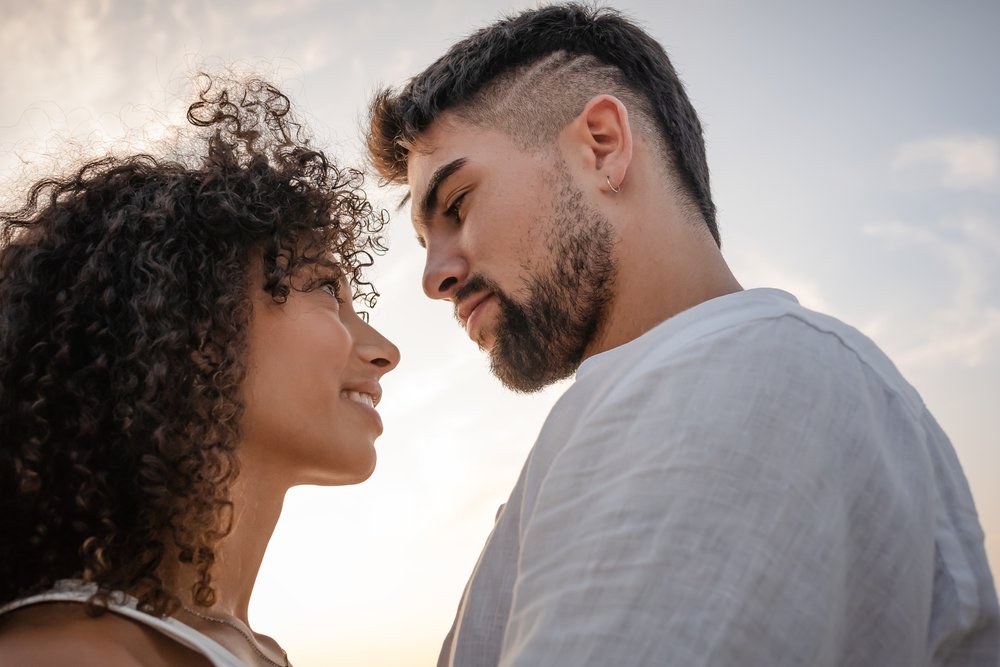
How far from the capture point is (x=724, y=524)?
3.63 feet

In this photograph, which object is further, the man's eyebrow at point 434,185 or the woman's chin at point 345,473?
the man's eyebrow at point 434,185

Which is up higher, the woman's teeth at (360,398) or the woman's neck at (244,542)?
the woman's teeth at (360,398)

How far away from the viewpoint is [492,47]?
3242mm

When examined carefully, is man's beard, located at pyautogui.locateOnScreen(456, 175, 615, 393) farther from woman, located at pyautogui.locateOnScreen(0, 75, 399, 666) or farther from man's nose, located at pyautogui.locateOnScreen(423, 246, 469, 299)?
woman, located at pyautogui.locateOnScreen(0, 75, 399, 666)

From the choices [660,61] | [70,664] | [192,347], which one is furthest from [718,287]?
[70,664]

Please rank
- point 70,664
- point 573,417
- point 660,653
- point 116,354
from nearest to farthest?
point 660,653, point 573,417, point 70,664, point 116,354

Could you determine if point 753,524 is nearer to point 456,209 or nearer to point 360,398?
point 360,398

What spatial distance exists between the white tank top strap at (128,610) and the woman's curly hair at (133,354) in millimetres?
35

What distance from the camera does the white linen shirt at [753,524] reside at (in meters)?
1.07

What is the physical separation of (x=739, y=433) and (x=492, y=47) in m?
2.44

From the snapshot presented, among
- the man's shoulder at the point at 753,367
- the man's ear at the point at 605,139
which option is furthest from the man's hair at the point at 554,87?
the man's shoulder at the point at 753,367

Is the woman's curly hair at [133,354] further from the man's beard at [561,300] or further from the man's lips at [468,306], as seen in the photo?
the man's beard at [561,300]

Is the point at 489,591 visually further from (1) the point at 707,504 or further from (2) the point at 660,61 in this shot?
(2) the point at 660,61

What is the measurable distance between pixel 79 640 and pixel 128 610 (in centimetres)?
14
